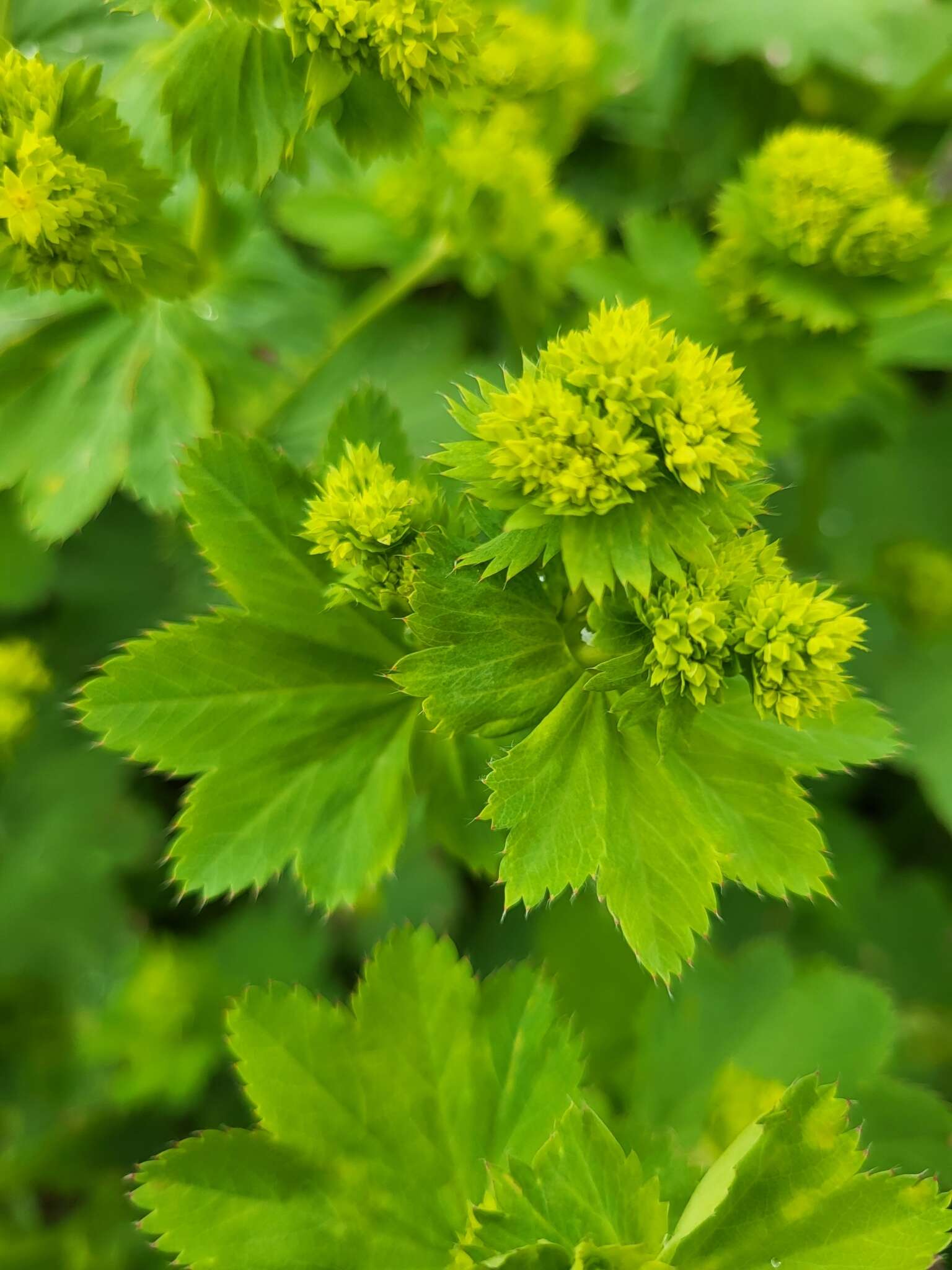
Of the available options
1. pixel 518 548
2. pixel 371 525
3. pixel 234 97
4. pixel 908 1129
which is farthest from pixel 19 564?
pixel 908 1129

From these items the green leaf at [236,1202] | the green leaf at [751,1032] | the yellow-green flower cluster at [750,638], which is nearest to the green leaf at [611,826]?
the yellow-green flower cluster at [750,638]

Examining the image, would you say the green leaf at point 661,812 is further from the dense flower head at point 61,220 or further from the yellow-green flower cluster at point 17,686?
the yellow-green flower cluster at point 17,686

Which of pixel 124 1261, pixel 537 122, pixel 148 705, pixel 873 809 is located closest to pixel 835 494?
pixel 873 809

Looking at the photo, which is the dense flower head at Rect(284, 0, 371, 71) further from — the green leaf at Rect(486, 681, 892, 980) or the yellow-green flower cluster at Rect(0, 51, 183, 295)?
the green leaf at Rect(486, 681, 892, 980)

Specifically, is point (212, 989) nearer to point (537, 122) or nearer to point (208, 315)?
point (208, 315)

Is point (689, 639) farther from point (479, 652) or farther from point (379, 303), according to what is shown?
point (379, 303)

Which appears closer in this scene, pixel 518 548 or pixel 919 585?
pixel 518 548

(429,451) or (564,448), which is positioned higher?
(564,448)
